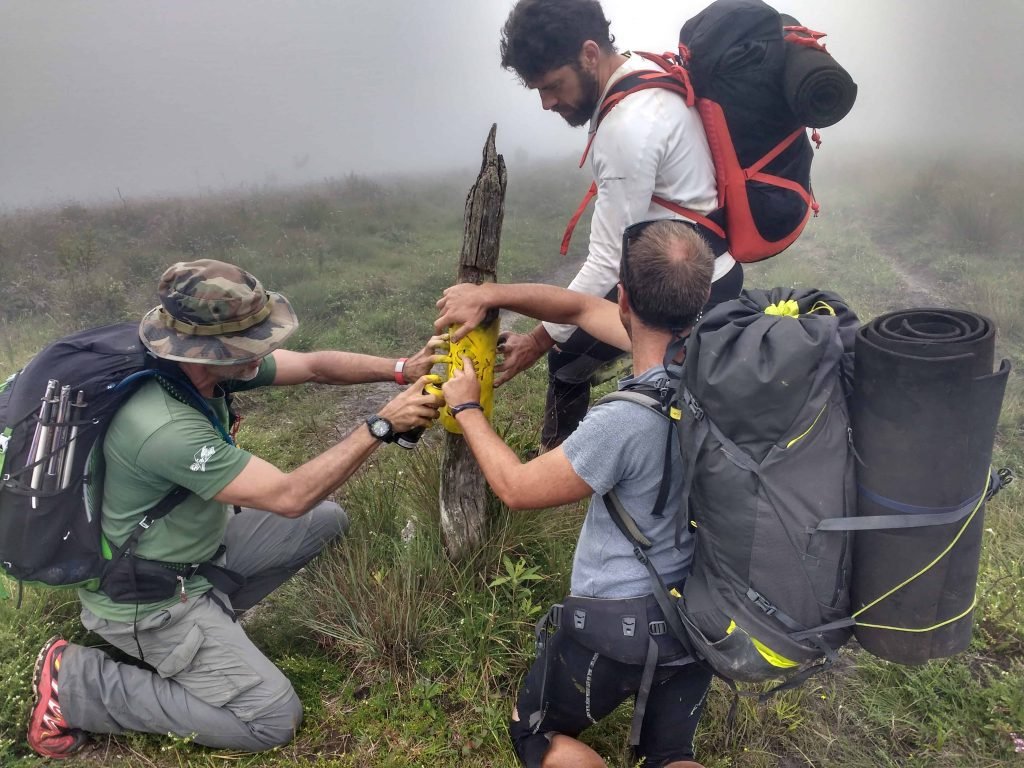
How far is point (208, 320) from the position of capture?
2207 millimetres

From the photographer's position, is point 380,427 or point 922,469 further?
point 380,427

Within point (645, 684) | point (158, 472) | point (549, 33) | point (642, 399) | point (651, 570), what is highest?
point (549, 33)

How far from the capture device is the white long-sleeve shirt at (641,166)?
95.2 inches

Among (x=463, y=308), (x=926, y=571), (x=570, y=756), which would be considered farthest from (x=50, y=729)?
(x=926, y=571)

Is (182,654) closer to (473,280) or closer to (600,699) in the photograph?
(600,699)

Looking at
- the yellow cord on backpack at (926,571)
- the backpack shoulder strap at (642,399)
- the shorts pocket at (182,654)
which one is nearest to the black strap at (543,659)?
the backpack shoulder strap at (642,399)

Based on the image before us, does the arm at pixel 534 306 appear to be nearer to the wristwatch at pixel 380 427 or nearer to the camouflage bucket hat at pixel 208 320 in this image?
the wristwatch at pixel 380 427

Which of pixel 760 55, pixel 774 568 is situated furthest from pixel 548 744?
pixel 760 55

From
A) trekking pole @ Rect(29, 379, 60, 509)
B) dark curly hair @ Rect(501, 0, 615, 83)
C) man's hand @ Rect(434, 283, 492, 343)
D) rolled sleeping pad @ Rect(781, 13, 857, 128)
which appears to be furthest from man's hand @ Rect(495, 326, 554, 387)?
→ trekking pole @ Rect(29, 379, 60, 509)

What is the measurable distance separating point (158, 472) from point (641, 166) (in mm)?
2096

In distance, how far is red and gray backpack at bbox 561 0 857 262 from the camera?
7.65 feet

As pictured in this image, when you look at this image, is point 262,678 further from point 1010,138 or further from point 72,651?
point 1010,138

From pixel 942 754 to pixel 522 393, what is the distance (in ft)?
12.0

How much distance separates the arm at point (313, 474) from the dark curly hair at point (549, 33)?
4.52ft
